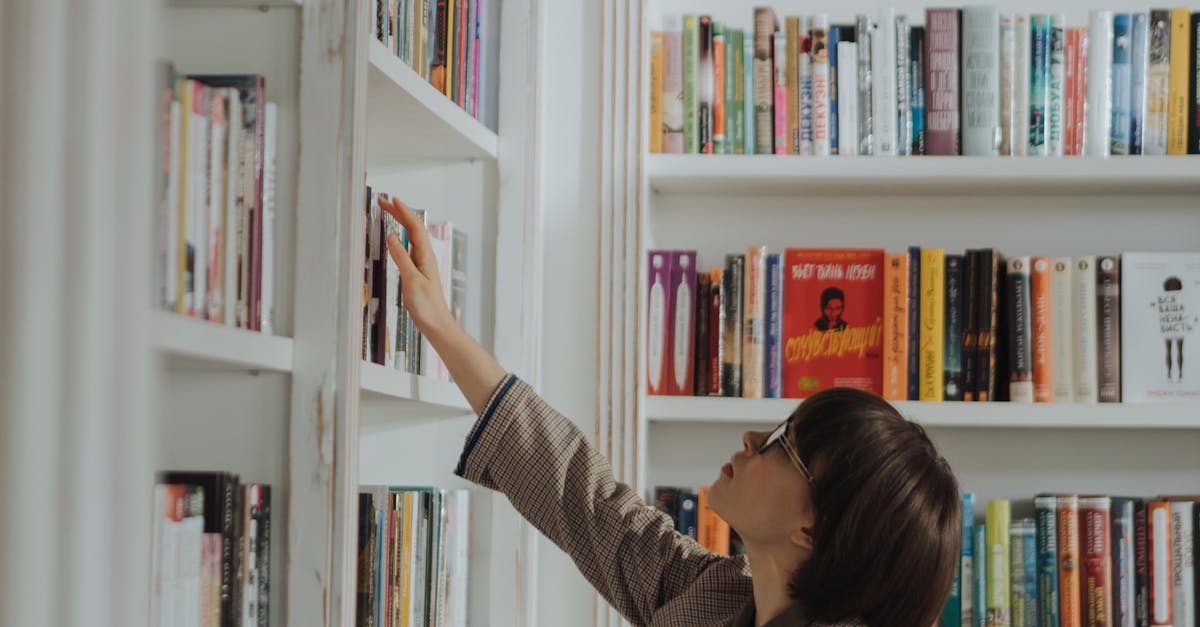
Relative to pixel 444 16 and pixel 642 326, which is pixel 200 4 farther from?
pixel 642 326

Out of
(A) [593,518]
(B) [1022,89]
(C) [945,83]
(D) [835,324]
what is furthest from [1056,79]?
(A) [593,518]

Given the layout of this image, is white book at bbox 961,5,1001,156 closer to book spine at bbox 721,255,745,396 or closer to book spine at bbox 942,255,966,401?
book spine at bbox 942,255,966,401

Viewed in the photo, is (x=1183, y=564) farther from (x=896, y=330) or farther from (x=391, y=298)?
(x=391, y=298)

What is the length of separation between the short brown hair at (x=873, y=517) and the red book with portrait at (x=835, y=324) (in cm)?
67

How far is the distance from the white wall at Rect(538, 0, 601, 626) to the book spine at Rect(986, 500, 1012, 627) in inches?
25.6

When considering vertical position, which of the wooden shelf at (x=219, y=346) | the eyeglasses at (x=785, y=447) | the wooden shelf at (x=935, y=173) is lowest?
the eyeglasses at (x=785, y=447)

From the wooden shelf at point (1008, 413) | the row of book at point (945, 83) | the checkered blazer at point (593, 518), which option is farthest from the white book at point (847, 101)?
the checkered blazer at point (593, 518)

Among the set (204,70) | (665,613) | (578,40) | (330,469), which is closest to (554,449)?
(665,613)

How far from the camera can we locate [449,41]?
5.82 ft

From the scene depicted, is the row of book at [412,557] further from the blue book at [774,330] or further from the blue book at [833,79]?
the blue book at [833,79]

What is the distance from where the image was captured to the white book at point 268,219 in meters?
1.21

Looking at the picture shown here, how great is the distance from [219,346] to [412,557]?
0.65 m

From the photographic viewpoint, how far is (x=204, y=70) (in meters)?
1.09

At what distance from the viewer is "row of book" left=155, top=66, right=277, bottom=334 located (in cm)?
101
